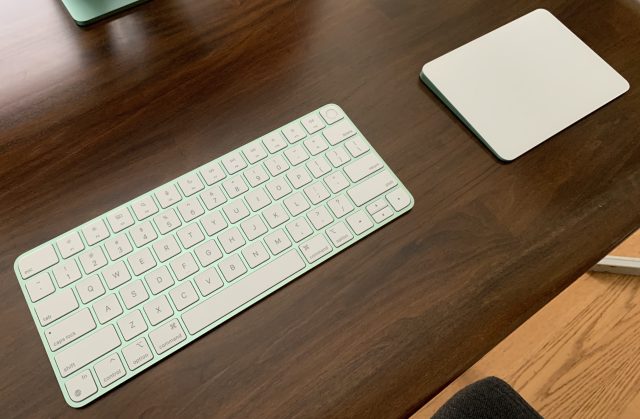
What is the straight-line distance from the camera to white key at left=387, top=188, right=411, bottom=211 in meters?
0.51

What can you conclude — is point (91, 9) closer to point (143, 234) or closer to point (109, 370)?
point (143, 234)

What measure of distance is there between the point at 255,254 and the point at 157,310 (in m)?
0.09

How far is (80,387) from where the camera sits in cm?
40

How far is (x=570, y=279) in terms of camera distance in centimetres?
49

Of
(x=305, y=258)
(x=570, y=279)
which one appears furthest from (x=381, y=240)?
(x=570, y=279)

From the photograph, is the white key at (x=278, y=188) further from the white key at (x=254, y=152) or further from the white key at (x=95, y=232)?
the white key at (x=95, y=232)

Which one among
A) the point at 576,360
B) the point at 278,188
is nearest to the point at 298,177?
the point at 278,188

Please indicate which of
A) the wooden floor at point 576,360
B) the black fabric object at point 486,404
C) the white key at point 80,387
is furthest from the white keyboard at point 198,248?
the wooden floor at point 576,360

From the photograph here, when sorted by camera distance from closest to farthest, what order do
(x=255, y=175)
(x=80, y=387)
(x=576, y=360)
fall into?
1. (x=80, y=387)
2. (x=255, y=175)
3. (x=576, y=360)

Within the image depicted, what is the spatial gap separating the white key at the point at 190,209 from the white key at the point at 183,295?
62mm

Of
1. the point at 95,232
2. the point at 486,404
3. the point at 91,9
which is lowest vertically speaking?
the point at 486,404

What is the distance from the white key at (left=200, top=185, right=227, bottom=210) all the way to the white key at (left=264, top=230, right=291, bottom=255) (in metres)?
0.06

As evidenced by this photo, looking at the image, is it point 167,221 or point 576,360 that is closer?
point 167,221

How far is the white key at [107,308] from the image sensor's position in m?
0.42
